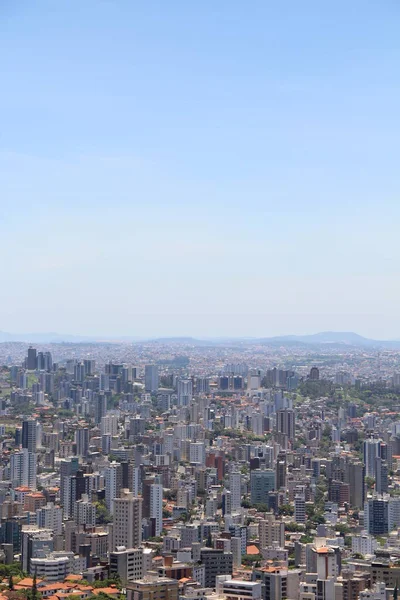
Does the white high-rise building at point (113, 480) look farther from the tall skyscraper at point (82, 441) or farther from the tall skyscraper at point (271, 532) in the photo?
the tall skyscraper at point (82, 441)

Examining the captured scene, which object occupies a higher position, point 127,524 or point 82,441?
point 82,441

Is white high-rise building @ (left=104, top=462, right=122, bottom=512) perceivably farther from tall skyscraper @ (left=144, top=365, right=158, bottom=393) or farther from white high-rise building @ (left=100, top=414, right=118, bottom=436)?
tall skyscraper @ (left=144, top=365, right=158, bottom=393)

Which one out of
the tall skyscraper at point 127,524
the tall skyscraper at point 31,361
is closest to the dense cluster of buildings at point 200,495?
the tall skyscraper at point 127,524

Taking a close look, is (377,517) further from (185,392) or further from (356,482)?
(185,392)

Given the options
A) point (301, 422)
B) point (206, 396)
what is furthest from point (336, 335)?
point (301, 422)

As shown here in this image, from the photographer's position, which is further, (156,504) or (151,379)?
(151,379)

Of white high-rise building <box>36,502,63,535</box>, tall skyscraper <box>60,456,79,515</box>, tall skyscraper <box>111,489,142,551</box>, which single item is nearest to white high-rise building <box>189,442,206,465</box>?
tall skyscraper <box>60,456,79,515</box>

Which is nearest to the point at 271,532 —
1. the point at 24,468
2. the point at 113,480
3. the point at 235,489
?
the point at 235,489
